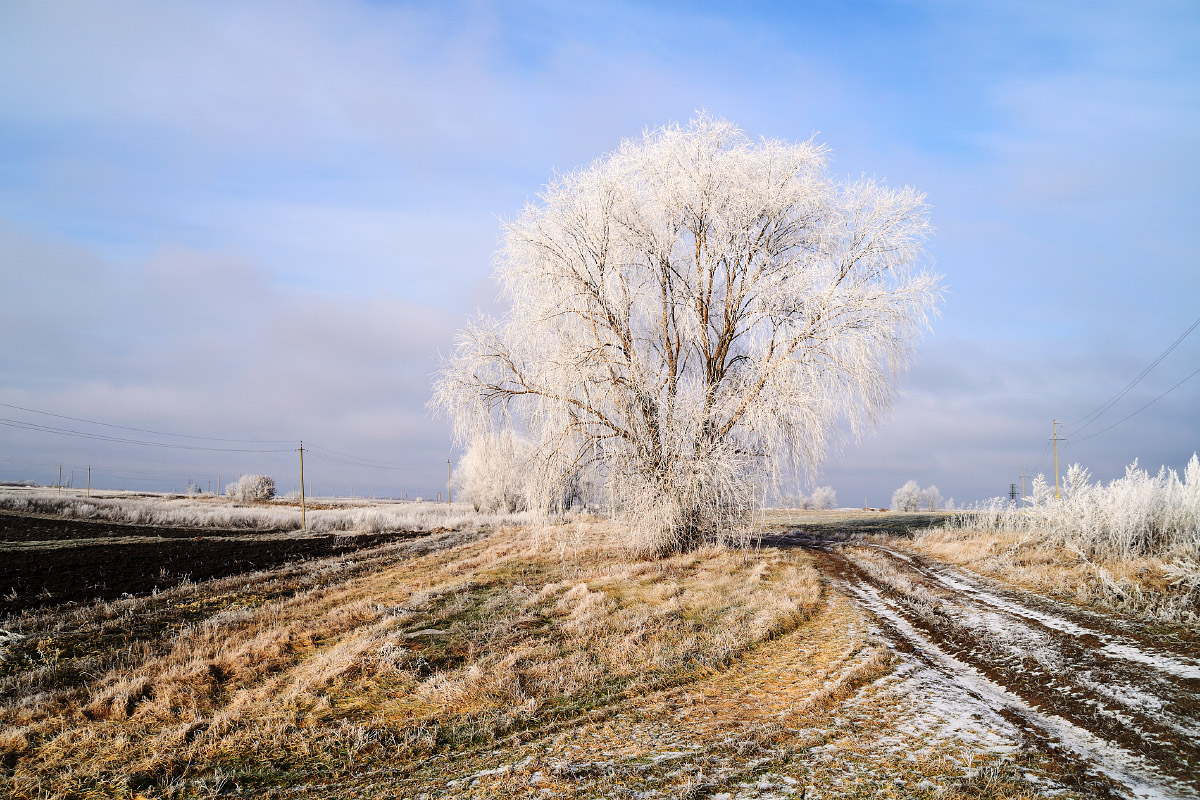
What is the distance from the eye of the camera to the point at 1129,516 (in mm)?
11250

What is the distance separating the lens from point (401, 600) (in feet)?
38.0

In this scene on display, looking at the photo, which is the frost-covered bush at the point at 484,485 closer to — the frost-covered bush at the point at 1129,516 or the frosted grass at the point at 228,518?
the frosted grass at the point at 228,518

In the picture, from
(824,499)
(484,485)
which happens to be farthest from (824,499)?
(484,485)

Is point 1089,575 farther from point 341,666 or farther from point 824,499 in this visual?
point 824,499

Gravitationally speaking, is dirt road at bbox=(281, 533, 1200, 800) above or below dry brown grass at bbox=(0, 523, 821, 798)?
above

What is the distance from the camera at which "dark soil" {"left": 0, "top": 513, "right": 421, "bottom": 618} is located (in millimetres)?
15164

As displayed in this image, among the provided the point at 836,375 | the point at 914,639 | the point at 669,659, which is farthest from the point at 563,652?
the point at 836,375

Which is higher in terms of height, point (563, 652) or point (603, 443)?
point (603, 443)

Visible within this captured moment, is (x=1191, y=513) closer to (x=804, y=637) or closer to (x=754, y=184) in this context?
(x=804, y=637)

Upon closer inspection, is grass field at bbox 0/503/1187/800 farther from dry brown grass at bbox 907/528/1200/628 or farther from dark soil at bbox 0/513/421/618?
dark soil at bbox 0/513/421/618

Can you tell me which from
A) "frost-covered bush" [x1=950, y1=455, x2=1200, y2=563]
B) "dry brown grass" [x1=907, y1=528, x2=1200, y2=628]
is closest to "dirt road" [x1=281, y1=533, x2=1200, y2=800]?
"dry brown grass" [x1=907, y1=528, x2=1200, y2=628]

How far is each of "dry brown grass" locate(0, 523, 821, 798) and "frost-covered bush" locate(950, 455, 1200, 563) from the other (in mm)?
5236

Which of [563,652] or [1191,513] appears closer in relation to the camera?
[563,652]

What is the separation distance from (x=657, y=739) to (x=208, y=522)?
147 feet
